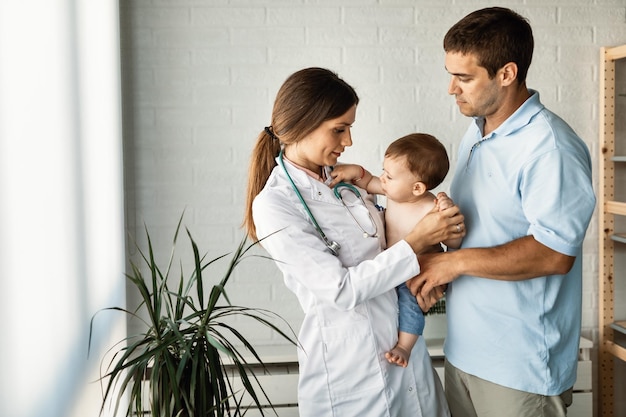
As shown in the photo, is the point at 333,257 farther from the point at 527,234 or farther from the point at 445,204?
the point at 527,234

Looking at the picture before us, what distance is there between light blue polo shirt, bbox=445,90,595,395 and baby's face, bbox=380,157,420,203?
6.6 inches

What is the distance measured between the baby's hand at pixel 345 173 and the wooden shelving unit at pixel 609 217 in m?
1.79

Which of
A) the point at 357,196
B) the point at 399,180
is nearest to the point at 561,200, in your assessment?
the point at 399,180

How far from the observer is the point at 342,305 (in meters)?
1.88

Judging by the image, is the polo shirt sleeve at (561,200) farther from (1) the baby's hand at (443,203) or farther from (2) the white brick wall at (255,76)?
(2) the white brick wall at (255,76)

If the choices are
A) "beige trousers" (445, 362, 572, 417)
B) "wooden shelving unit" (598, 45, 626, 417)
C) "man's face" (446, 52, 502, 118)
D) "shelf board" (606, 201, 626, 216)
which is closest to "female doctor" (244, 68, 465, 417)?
"beige trousers" (445, 362, 572, 417)

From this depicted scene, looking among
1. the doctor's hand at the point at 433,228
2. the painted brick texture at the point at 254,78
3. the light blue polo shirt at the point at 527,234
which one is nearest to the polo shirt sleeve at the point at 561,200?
the light blue polo shirt at the point at 527,234

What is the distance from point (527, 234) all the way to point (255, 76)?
181 cm

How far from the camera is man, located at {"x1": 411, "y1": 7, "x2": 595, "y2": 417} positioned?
1892 mm

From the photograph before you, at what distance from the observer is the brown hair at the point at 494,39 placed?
1.97m

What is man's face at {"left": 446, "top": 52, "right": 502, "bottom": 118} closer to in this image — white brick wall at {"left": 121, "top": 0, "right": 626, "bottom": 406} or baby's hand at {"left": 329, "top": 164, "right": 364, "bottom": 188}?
baby's hand at {"left": 329, "top": 164, "right": 364, "bottom": 188}

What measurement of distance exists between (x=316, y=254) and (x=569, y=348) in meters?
0.77

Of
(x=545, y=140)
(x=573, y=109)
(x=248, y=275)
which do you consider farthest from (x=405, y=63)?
(x=545, y=140)

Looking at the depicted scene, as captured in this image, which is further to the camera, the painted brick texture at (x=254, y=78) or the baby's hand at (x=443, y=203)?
the painted brick texture at (x=254, y=78)
